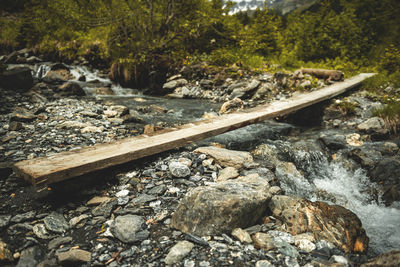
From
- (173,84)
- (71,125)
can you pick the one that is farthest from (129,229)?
(173,84)

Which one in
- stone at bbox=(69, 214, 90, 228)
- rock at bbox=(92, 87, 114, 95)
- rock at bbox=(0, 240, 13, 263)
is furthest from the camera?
rock at bbox=(92, 87, 114, 95)

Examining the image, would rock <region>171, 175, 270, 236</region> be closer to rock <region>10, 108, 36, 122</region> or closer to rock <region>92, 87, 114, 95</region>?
rock <region>10, 108, 36, 122</region>

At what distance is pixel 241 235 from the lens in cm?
184

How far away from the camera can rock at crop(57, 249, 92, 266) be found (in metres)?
1.57

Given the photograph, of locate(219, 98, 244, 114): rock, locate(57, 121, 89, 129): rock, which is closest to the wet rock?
locate(57, 121, 89, 129): rock

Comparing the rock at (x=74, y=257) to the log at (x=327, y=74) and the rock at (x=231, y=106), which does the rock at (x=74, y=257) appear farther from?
the log at (x=327, y=74)

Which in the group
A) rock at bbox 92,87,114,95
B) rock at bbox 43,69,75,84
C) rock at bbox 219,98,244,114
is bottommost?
rock at bbox 219,98,244,114

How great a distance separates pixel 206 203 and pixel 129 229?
0.74 m

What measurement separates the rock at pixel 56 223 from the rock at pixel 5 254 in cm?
32

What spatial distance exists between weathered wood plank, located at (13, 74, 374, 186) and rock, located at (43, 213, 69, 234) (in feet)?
1.13

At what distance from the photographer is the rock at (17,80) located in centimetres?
634

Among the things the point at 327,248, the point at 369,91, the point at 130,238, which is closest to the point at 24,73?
the point at 130,238

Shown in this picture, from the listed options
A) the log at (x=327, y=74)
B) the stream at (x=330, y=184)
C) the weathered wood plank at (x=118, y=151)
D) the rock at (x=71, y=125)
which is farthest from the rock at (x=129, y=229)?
the log at (x=327, y=74)

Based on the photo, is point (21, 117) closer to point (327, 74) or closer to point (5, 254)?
point (5, 254)
